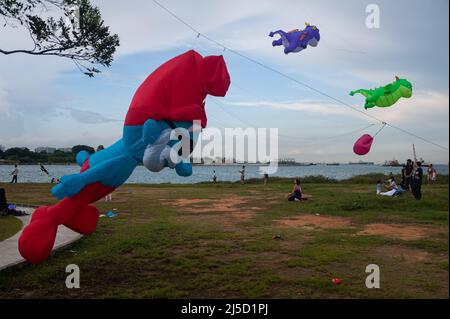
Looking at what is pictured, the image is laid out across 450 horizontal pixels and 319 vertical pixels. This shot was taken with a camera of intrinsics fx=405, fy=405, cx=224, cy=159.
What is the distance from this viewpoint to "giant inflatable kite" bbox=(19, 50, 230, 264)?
6.21m

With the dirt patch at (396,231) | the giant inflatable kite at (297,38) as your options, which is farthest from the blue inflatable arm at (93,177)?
the dirt patch at (396,231)

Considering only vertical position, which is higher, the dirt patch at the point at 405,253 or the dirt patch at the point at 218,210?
the dirt patch at the point at 218,210

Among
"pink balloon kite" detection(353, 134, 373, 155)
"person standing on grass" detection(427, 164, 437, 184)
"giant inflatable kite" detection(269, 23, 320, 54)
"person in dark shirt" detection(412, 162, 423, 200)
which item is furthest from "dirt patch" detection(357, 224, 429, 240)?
"person standing on grass" detection(427, 164, 437, 184)

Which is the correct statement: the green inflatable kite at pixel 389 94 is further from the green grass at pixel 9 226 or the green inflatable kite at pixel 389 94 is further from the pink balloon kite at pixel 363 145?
the green grass at pixel 9 226

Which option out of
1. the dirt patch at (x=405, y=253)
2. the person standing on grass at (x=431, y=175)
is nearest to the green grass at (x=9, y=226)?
the dirt patch at (x=405, y=253)

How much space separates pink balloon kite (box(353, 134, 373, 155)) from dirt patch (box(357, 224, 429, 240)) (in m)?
3.51

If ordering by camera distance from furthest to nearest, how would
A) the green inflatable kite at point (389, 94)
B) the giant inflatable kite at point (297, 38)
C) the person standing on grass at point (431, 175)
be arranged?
1. the person standing on grass at point (431, 175)
2. the green inflatable kite at point (389, 94)
3. the giant inflatable kite at point (297, 38)

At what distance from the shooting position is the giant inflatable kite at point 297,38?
8.18 m

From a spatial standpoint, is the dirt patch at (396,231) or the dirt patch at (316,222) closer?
the dirt patch at (396,231)

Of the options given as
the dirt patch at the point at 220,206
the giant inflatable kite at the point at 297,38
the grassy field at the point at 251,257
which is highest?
the giant inflatable kite at the point at 297,38

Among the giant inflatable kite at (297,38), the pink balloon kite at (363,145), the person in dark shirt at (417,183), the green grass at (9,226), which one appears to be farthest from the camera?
the person in dark shirt at (417,183)

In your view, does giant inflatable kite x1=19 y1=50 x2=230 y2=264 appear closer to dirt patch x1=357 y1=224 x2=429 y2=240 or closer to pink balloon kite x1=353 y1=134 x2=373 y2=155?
pink balloon kite x1=353 y1=134 x2=373 y2=155

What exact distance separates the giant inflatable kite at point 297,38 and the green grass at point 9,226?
8724 mm

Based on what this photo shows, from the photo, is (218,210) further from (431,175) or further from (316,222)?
(431,175)
